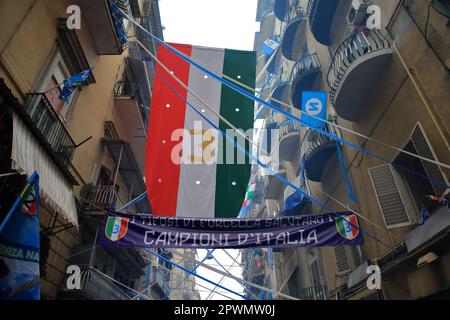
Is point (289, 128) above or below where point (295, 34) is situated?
below

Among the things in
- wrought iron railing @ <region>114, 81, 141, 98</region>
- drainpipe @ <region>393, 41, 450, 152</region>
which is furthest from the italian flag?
wrought iron railing @ <region>114, 81, 141, 98</region>

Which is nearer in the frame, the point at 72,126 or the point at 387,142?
the point at 387,142

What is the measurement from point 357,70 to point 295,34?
9.23m

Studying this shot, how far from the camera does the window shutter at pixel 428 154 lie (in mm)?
5293

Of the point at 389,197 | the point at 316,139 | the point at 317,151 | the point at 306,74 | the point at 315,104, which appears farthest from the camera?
the point at 306,74

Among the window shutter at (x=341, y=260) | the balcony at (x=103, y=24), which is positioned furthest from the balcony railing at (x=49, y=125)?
the window shutter at (x=341, y=260)

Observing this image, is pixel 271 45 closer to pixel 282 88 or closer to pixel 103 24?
pixel 282 88

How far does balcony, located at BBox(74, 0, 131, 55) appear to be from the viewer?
341 inches

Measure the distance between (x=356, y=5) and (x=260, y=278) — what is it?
21.3 meters

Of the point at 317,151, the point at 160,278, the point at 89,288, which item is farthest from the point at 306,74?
the point at 160,278

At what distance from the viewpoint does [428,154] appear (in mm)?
5449

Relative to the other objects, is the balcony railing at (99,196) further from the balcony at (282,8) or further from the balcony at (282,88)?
the balcony at (282,8)
